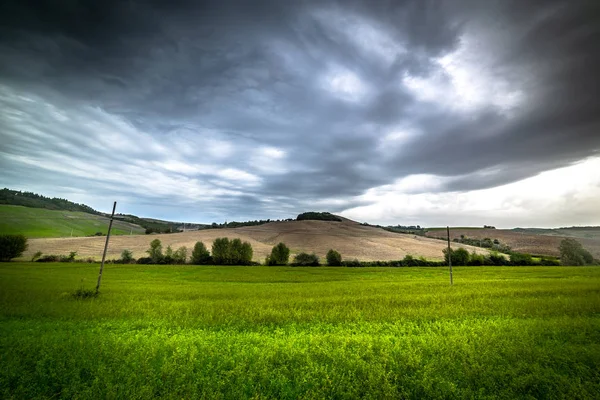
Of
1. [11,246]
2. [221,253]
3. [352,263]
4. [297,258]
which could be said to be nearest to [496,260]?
[352,263]

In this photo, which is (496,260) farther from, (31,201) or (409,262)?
(31,201)

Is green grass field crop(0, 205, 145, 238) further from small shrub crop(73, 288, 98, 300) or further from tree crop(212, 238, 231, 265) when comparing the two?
small shrub crop(73, 288, 98, 300)

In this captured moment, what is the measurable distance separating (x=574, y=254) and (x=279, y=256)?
261 ft

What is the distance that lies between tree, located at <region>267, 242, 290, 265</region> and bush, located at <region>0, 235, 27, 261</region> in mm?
60090

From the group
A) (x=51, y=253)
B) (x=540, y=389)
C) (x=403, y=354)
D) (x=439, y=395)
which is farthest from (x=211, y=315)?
(x=51, y=253)

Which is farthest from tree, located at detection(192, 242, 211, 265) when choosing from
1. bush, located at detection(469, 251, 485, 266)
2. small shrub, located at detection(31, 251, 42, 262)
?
bush, located at detection(469, 251, 485, 266)

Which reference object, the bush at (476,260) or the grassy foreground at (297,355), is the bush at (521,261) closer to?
the bush at (476,260)

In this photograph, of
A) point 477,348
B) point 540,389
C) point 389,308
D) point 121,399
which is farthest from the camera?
point 389,308

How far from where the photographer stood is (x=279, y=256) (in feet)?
264

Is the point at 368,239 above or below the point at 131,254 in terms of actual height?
above

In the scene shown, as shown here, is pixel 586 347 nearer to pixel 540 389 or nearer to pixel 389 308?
pixel 540 389

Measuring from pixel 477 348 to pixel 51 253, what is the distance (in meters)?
98.0

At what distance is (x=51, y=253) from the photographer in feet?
254

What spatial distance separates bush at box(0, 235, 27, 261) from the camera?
224 ft
